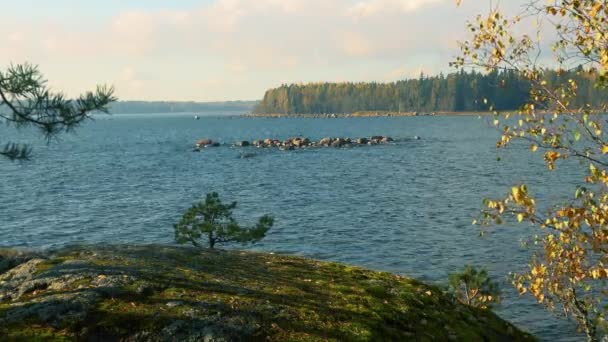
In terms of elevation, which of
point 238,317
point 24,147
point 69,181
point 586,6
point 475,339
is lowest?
point 69,181

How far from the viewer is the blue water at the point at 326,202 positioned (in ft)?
104

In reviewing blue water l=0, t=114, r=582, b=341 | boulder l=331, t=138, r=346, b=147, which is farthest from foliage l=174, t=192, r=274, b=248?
boulder l=331, t=138, r=346, b=147

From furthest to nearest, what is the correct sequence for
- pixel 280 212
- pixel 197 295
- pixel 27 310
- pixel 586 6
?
pixel 280 212, pixel 197 295, pixel 27 310, pixel 586 6

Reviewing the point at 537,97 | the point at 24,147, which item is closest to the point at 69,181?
the point at 24,147

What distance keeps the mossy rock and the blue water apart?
551cm

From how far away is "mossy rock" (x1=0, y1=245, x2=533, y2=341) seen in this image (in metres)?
9.28

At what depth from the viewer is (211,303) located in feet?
33.3

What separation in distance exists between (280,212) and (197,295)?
35.6 meters

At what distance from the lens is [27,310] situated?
9.59m

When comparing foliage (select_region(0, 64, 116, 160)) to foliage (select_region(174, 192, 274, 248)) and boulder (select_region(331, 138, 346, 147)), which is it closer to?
foliage (select_region(174, 192, 274, 248))

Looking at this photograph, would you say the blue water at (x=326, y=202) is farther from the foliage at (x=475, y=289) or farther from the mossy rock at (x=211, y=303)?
the mossy rock at (x=211, y=303)

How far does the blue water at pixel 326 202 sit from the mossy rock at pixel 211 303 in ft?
18.1

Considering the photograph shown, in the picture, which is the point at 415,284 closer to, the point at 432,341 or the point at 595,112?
the point at 432,341

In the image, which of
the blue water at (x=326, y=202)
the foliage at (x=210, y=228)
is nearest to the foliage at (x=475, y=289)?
the blue water at (x=326, y=202)
